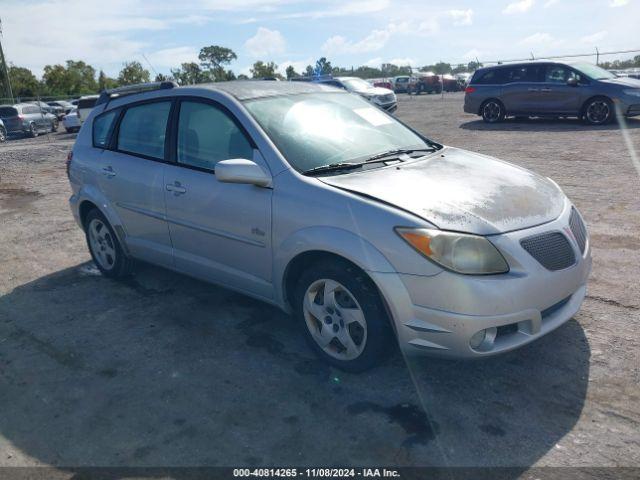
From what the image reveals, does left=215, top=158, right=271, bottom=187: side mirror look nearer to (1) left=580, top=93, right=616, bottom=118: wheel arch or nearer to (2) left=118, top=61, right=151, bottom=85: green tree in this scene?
(1) left=580, top=93, right=616, bottom=118: wheel arch

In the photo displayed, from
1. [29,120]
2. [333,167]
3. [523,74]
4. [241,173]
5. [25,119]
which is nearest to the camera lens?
[241,173]

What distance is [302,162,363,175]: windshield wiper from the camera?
12.1 ft

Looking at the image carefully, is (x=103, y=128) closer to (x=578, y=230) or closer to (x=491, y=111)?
(x=578, y=230)

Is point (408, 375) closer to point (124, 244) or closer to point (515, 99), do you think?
point (124, 244)

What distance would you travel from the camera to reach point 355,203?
329cm

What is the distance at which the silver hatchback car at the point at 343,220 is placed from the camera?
3.07m

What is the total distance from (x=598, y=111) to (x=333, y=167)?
41.9ft

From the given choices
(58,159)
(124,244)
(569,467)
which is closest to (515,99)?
(58,159)

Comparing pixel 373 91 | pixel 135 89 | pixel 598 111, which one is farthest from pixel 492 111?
pixel 135 89

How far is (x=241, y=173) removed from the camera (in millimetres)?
3631

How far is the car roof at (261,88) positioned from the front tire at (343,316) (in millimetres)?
1539

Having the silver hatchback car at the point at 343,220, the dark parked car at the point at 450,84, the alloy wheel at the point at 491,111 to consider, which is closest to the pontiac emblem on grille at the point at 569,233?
the silver hatchback car at the point at 343,220

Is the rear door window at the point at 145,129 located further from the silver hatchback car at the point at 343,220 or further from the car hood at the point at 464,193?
the car hood at the point at 464,193

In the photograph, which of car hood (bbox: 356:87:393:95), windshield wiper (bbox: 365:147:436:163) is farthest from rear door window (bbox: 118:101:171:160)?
car hood (bbox: 356:87:393:95)
